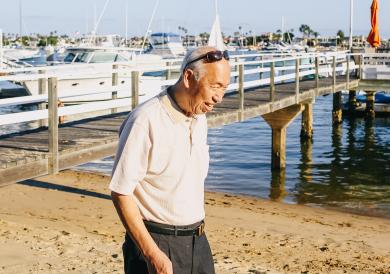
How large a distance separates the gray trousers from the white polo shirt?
91mm

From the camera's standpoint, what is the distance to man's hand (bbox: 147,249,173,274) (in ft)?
9.78

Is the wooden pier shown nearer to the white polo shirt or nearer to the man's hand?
the white polo shirt

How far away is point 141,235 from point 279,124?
13.6 meters

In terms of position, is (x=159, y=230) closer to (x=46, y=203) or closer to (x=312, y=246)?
(x=312, y=246)

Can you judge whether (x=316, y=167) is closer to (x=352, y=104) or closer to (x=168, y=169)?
(x=352, y=104)

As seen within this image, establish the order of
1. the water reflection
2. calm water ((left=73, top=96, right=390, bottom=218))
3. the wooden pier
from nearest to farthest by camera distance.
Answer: the wooden pier, the water reflection, calm water ((left=73, top=96, right=390, bottom=218))

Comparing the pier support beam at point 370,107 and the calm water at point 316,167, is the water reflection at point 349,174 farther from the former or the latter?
the pier support beam at point 370,107

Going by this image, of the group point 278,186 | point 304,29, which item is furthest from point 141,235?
point 304,29

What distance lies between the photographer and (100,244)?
7941 mm

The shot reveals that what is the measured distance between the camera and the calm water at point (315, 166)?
1448 cm

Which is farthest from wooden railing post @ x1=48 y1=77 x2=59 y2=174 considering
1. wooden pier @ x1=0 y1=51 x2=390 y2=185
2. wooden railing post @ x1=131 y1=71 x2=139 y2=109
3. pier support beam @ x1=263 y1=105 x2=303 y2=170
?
pier support beam @ x1=263 y1=105 x2=303 y2=170

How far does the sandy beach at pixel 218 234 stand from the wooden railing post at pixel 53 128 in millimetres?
992

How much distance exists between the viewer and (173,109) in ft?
10.2

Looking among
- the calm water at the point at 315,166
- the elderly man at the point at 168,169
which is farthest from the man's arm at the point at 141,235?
the calm water at the point at 315,166
